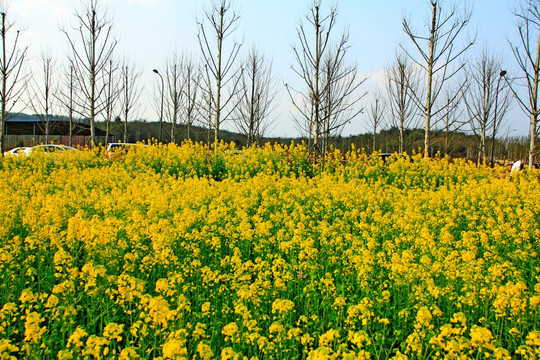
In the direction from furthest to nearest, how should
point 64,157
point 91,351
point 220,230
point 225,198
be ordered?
1. point 64,157
2. point 225,198
3. point 220,230
4. point 91,351

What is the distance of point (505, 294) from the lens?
316 centimetres

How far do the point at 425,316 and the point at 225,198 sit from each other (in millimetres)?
4668

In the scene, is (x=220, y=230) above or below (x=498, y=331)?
above

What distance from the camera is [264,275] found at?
362 cm

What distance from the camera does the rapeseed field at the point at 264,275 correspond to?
2680mm

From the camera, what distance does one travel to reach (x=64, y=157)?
12.6 meters

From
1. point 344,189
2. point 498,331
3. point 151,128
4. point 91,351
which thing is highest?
point 151,128

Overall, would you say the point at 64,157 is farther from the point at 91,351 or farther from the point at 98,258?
the point at 91,351

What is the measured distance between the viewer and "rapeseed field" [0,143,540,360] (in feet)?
8.79

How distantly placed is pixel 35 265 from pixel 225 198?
124 inches

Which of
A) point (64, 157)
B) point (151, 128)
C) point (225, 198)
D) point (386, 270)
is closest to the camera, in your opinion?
point (386, 270)

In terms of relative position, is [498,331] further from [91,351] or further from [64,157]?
[64,157]

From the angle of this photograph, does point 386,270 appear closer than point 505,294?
No

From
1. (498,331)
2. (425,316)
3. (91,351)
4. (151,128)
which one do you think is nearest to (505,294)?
(498,331)
